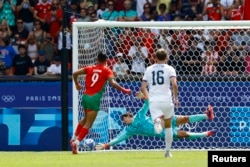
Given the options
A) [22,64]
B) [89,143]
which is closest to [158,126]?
[89,143]

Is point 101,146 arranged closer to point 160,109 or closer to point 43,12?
point 160,109

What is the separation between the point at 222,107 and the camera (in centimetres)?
2453

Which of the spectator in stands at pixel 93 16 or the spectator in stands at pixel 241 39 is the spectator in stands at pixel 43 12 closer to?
the spectator in stands at pixel 93 16

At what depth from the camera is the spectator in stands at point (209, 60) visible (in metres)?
23.9

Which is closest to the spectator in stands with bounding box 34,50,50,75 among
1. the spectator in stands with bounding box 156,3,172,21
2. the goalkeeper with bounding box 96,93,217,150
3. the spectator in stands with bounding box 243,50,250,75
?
the spectator in stands with bounding box 156,3,172,21

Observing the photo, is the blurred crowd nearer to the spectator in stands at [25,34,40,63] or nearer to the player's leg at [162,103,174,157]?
the spectator in stands at [25,34,40,63]

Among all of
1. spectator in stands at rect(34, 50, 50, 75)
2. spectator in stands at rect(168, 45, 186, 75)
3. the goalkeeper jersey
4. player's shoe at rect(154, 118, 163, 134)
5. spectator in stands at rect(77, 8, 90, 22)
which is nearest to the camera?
player's shoe at rect(154, 118, 163, 134)

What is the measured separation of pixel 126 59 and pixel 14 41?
5.02 m

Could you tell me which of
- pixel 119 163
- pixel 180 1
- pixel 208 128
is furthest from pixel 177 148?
pixel 119 163

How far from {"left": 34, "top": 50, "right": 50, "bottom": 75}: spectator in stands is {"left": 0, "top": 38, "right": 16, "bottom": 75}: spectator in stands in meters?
0.67

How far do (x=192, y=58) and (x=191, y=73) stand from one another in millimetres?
370

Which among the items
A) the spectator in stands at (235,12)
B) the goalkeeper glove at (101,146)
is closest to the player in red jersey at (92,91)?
the goalkeeper glove at (101,146)

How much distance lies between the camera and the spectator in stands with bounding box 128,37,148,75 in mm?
24141

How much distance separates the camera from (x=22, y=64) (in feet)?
89.1
